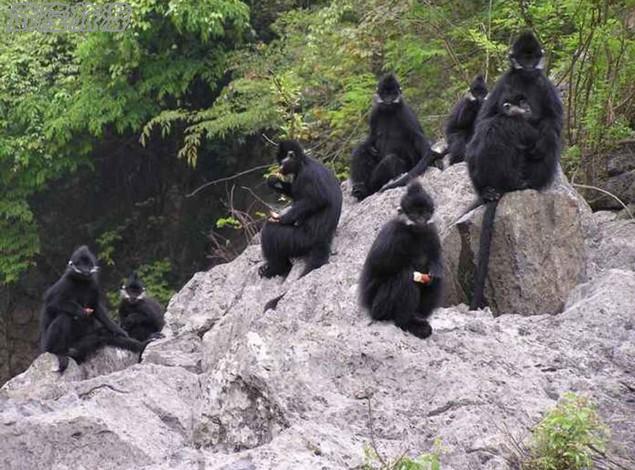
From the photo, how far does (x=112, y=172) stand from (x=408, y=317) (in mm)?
14139

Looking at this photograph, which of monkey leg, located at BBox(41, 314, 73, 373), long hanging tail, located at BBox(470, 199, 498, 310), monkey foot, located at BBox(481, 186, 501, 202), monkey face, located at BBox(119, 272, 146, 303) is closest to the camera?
long hanging tail, located at BBox(470, 199, 498, 310)

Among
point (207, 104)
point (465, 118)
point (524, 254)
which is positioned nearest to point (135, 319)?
point (465, 118)

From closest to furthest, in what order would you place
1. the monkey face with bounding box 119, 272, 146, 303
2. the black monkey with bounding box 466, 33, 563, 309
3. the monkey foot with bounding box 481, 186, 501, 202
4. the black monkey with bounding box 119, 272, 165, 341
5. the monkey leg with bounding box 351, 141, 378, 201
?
the monkey foot with bounding box 481, 186, 501, 202, the black monkey with bounding box 466, 33, 563, 309, the monkey leg with bounding box 351, 141, 378, 201, the black monkey with bounding box 119, 272, 165, 341, the monkey face with bounding box 119, 272, 146, 303

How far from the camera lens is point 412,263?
273 inches

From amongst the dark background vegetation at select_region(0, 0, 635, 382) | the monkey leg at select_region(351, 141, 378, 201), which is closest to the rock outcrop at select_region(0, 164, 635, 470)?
the monkey leg at select_region(351, 141, 378, 201)

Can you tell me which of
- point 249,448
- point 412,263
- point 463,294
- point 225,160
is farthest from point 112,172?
point 249,448

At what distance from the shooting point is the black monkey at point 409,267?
6.77 meters

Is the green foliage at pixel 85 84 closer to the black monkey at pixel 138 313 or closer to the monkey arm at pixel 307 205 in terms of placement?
the black monkey at pixel 138 313

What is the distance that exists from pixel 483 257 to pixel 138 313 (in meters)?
4.99

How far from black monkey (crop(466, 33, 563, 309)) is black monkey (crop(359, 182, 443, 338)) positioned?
2.01m

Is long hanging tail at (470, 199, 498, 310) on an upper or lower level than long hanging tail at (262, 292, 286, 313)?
upper

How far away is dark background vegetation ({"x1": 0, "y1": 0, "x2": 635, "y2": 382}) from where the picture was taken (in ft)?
41.1

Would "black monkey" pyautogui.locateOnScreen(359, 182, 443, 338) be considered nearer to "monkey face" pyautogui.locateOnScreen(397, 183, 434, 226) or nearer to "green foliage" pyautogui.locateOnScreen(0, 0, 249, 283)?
"monkey face" pyautogui.locateOnScreen(397, 183, 434, 226)

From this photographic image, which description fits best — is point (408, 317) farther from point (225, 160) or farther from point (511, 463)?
point (225, 160)
